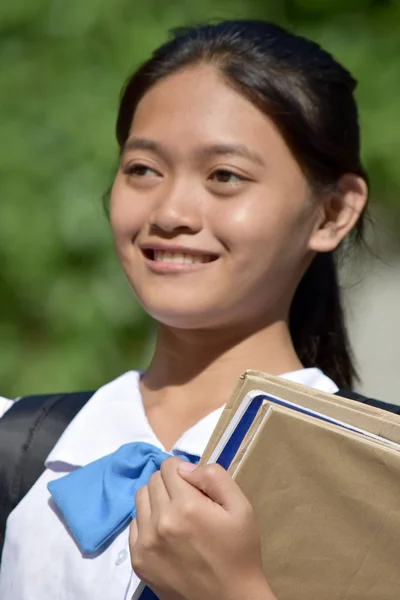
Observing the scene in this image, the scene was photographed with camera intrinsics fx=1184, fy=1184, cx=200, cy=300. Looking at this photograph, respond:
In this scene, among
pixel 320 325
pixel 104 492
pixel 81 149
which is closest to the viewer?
pixel 104 492

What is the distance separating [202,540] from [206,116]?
2.17ft

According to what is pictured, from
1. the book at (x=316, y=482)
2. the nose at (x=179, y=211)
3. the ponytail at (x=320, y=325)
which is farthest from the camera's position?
the ponytail at (x=320, y=325)

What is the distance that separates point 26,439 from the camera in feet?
5.84

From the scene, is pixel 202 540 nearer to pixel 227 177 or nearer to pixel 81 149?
pixel 227 177

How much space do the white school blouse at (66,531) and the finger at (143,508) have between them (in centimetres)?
18

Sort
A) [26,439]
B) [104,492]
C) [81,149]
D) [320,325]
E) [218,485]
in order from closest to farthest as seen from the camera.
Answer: [218,485], [104,492], [26,439], [320,325], [81,149]

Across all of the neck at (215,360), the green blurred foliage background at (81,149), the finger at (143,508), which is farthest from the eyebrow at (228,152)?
the green blurred foliage background at (81,149)

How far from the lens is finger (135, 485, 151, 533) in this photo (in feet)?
4.51

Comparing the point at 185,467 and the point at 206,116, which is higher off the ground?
the point at 206,116

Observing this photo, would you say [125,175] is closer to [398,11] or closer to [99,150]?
[99,150]

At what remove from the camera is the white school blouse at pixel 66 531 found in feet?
5.19

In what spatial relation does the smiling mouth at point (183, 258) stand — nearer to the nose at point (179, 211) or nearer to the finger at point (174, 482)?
the nose at point (179, 211)

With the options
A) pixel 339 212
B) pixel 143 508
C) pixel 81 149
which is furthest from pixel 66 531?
pixel 81 149

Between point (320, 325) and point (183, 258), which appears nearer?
point (183, 258)
